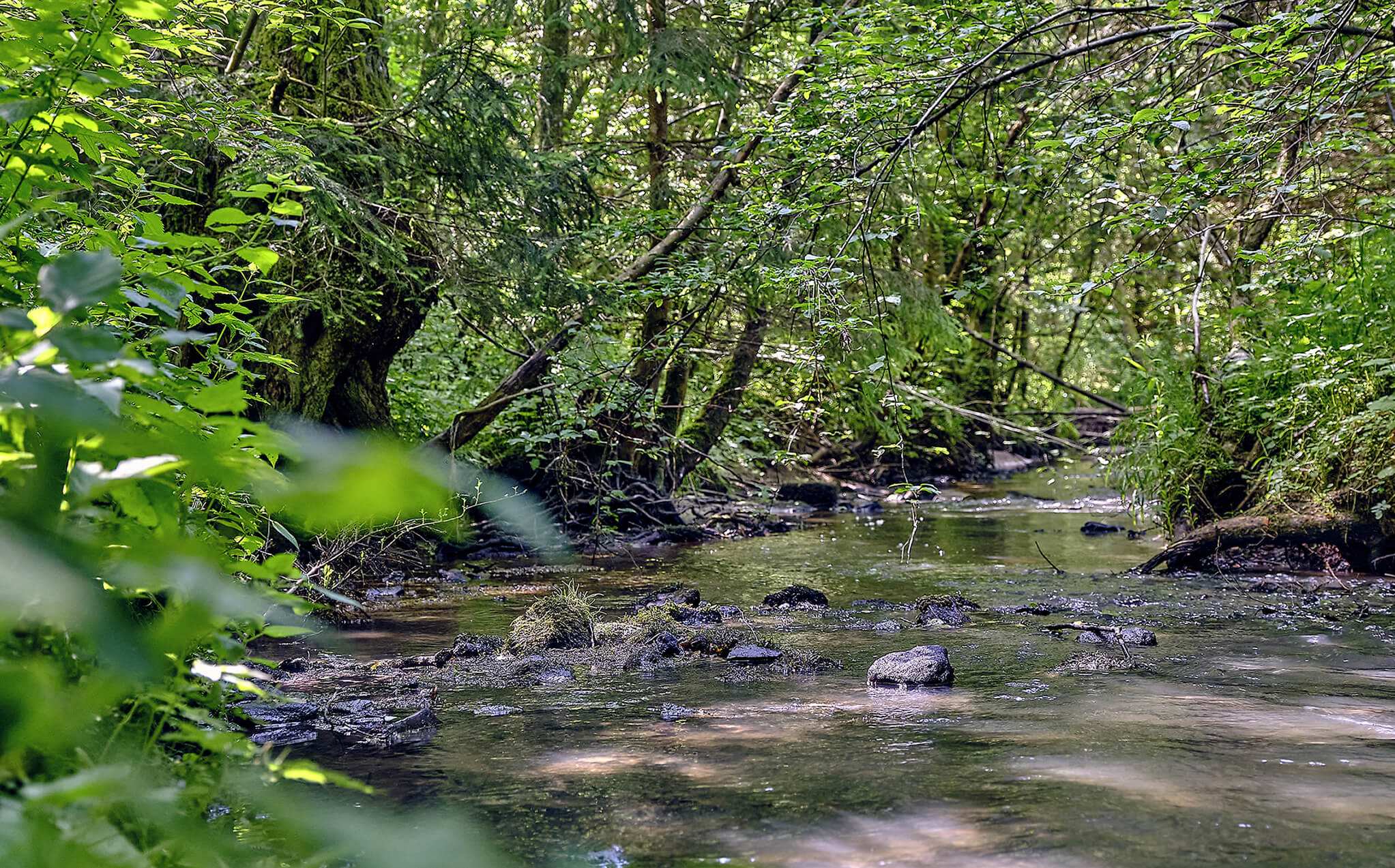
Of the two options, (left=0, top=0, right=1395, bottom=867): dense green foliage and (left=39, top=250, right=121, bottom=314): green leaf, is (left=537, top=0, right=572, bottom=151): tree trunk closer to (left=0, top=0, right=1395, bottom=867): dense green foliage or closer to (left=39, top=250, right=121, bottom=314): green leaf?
(left=0, top=0, right=1395, bottom=867): dense green foliage

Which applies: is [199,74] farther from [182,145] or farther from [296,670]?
A: [296,670]

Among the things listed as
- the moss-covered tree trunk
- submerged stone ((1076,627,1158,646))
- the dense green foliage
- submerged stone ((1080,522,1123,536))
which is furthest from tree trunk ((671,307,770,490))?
submerged stone ((1076,627,1158,646))

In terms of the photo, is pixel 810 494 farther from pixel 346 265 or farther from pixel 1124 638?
pixel 1124 638

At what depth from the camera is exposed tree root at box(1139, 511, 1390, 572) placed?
8.48 metres

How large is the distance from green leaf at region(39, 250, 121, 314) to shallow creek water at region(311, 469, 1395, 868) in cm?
218

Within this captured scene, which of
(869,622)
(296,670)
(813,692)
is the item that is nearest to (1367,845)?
(813,692)

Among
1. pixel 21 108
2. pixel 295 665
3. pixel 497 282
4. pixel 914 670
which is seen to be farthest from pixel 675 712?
pixel 497 282

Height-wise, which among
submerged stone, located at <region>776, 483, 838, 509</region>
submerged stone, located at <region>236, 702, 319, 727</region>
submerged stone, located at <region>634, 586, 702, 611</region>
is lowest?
submerged stone, located at <region>776, 483, 838, 509</region>

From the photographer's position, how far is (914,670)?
5.19 metres

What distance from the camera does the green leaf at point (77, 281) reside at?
1267 mm

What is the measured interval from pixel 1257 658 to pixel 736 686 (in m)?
2.65

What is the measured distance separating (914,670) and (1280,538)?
5.09 metres

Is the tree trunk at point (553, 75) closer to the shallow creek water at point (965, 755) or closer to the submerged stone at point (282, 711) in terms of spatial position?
the shallow creek water at point (965, 755)

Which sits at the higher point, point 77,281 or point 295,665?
point 77,281
